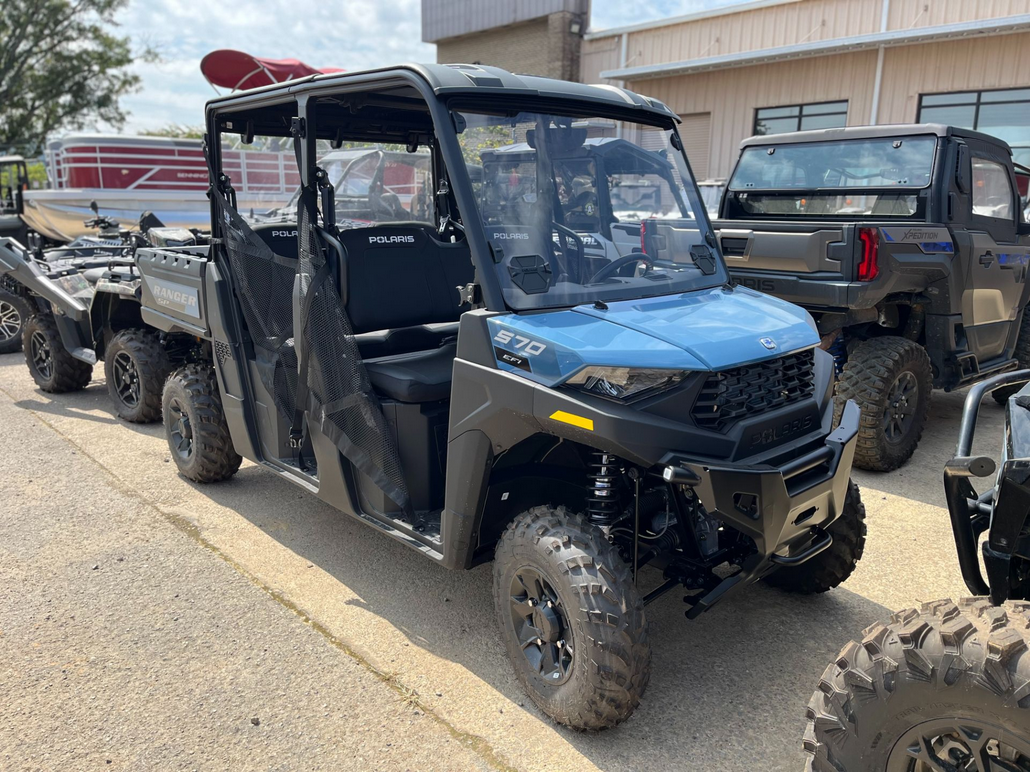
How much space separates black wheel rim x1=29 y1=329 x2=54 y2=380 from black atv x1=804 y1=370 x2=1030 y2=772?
23.8ft

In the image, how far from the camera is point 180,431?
5098 millimetres

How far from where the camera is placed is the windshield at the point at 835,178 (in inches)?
232

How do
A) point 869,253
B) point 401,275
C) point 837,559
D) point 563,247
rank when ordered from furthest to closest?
point 869,253 < point 401,275 < point 837,559 < point 563,247

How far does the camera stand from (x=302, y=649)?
10.9 feet

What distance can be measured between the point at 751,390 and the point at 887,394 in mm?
3056

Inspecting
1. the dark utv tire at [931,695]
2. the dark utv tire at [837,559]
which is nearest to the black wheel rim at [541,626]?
the dark utv tire at [931,695]

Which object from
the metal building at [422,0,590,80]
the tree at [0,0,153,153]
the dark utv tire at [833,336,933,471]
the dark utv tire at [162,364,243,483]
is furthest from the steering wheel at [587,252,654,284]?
the tree at [0,0,153,153]

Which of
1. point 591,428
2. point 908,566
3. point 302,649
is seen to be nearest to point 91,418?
point 302,649

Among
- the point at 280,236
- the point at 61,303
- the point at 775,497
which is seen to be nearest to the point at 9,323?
the point at 61,303

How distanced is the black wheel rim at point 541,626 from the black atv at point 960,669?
0.88 m

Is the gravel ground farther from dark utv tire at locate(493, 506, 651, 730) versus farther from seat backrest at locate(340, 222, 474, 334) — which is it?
seat backrest at locate(340, 222, 474, 334)

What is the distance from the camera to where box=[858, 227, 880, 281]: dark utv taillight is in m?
5.27

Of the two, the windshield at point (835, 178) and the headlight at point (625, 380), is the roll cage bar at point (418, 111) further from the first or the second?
the windshield at point (835, 178)

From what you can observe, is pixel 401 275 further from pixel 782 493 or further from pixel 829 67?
pixel 829 67
